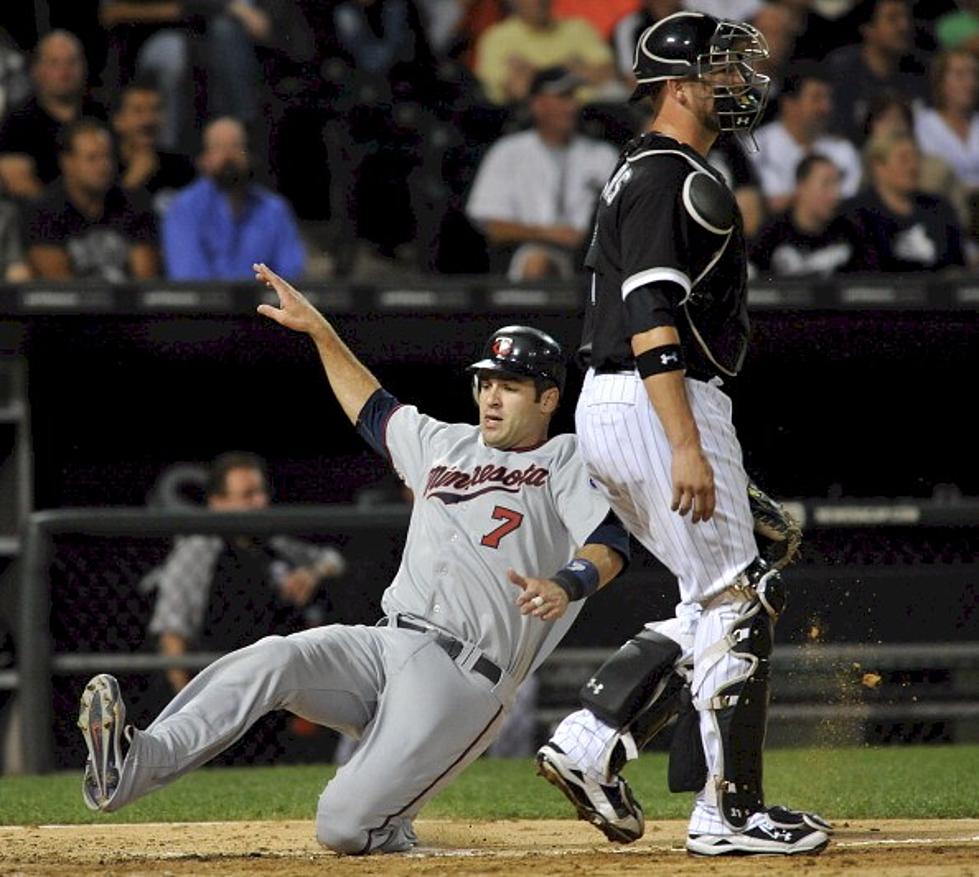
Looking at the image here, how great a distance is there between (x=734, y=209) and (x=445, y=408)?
464 cm

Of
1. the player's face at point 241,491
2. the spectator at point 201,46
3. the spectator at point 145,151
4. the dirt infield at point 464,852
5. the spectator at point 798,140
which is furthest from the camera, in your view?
the spectator at point 798,140

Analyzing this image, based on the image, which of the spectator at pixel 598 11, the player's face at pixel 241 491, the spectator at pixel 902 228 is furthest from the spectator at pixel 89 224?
the spectator at pixel 902 228

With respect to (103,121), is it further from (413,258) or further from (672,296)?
(672,296)

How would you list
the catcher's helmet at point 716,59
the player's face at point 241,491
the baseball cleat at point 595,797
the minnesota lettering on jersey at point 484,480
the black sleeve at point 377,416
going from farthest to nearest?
the player's face at point 241,491
the black sleeve at point 377,416
the minnesota lettering on jersey at point 484,480
the catcher's helmet at point 716,59
the baseball cleat at point 595,797

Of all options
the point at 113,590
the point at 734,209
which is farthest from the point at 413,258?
the point at 734,209

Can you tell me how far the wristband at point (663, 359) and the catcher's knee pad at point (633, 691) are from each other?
0.59 meters

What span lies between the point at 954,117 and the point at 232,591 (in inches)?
163

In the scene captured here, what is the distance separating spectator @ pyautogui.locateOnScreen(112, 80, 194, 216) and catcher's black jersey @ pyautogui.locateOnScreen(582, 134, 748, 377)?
14.8ft

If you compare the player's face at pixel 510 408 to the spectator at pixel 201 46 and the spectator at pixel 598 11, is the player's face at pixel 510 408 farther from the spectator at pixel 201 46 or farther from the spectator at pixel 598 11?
the spectator at pixel 598 11

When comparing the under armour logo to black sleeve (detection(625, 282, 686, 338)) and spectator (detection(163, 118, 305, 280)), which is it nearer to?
black sleeve (detection(625, 282, 686, 338))

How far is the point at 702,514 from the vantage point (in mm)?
3795

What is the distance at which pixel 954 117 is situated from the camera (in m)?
9.06

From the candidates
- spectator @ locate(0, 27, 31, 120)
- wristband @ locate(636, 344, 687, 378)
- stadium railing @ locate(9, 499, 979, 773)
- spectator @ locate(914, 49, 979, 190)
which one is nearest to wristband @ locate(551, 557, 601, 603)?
wristband @ locate(636, 344, 687, 378)

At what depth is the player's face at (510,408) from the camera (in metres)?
4.29
